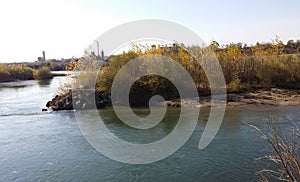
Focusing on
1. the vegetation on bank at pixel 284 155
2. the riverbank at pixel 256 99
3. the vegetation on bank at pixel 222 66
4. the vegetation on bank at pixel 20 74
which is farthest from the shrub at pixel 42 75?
the vegetation on bank at pixel 284 155

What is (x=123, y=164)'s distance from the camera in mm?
9789

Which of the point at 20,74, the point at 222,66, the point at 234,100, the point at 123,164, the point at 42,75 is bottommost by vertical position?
the point at 123,164

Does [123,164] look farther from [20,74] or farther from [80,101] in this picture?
[20,74]

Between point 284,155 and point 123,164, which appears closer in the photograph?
point 284,155

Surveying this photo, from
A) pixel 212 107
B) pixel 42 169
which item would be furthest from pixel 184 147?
pixel 212 107

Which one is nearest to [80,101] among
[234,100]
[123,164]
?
[234,100]

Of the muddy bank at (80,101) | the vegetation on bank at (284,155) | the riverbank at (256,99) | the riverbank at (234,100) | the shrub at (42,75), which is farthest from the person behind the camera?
the shrub at (42,75)

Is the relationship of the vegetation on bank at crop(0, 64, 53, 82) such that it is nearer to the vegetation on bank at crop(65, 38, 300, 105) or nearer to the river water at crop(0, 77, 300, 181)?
the vegetation on bank at crop(65, 38, 300, 105)

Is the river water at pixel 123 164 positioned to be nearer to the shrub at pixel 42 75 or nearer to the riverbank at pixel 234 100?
the riverbank at pixel 234 100

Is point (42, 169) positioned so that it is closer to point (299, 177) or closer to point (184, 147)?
point (184, 147)

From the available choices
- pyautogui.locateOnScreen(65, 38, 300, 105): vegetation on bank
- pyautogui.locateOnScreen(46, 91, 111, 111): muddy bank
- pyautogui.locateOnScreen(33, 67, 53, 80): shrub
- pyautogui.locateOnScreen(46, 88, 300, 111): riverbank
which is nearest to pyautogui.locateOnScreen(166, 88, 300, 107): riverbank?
pyautogui.locateOnScreen(46, 88, 300, 111): riverbank

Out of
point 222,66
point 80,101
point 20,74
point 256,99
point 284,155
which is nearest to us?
point 284,155

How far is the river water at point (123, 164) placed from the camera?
881cm

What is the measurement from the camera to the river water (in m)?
8.81
